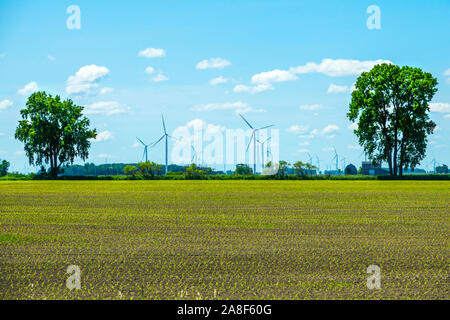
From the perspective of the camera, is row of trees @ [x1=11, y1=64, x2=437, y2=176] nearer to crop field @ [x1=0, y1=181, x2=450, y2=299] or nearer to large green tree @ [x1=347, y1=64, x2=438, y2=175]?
large green tree @ [x1=347, y1=64, x2=438, y2=175]

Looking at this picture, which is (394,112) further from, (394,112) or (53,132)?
(53,132)

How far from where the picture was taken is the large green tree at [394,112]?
72.8 m

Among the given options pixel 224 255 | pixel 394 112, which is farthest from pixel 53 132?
pixel 224 255

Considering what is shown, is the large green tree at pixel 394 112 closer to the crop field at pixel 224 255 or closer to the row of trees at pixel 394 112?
the row of trees at pixel 394 112

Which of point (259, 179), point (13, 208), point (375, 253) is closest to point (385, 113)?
point (259, 179)

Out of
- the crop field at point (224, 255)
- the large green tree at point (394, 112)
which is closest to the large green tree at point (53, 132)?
the large green tree at point (394, 112)

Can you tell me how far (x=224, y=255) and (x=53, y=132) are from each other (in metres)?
81.4

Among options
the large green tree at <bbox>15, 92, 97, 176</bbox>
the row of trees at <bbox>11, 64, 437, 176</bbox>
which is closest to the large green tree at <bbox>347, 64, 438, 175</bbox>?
the row of trees at <bbox>11, 64, 437, 176</bbox>

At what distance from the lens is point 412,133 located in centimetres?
7269

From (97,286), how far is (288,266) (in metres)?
3.92

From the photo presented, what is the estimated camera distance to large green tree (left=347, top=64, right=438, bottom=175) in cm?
7275

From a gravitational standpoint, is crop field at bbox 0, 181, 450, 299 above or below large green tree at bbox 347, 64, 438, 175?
below

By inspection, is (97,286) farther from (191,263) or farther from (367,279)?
(367,279)

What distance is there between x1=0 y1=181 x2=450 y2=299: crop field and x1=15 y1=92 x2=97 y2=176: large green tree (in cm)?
6861
